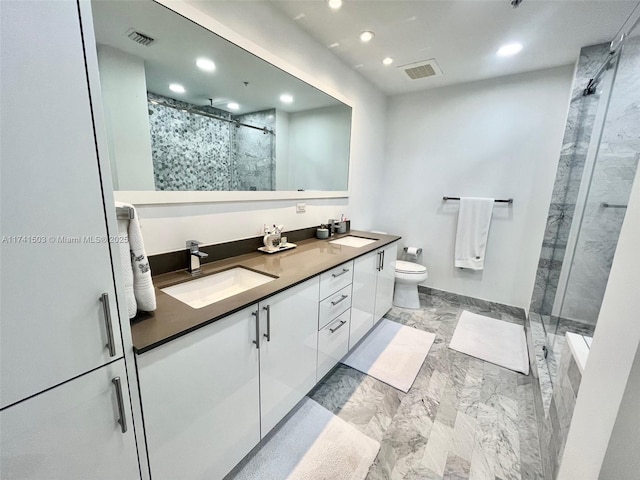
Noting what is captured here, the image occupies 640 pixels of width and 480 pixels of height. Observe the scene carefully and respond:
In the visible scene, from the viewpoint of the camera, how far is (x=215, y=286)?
1444 millimetres

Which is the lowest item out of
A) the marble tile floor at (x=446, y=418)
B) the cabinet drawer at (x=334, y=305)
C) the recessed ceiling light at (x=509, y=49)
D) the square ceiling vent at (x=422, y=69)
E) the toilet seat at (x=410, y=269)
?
the marble tile floor at (x=446, y=418)

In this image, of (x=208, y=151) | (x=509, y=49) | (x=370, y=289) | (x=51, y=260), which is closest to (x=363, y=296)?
(x=370, y=289)

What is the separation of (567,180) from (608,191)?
0.45m

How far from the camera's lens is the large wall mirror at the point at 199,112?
1180 mm

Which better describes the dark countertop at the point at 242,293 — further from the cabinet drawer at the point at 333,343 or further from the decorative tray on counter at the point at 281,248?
the cabinet drawer at the point at 333,343

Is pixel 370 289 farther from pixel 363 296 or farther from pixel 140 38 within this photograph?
pixel 140 38

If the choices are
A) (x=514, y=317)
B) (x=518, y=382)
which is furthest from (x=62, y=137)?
(x=514, y=317)

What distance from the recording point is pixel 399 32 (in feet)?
6.08

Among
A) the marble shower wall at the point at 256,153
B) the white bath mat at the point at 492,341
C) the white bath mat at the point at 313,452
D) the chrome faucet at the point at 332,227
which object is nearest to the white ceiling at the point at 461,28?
the marble shower wall at the point at 256,153

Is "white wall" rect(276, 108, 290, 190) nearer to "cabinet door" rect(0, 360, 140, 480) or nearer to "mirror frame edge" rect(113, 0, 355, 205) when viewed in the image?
"mirror frame edge" rect(113, 0, 355, 205)

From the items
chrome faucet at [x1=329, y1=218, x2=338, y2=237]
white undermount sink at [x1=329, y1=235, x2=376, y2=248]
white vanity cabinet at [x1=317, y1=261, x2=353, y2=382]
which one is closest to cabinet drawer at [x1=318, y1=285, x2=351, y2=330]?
white vanity cabinet at [x1=317, y1=261, x2=353, y2=382]

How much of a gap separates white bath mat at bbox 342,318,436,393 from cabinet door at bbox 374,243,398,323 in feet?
0.59

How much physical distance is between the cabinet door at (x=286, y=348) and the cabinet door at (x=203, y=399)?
0.06m

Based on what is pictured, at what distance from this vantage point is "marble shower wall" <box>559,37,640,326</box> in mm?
1689
